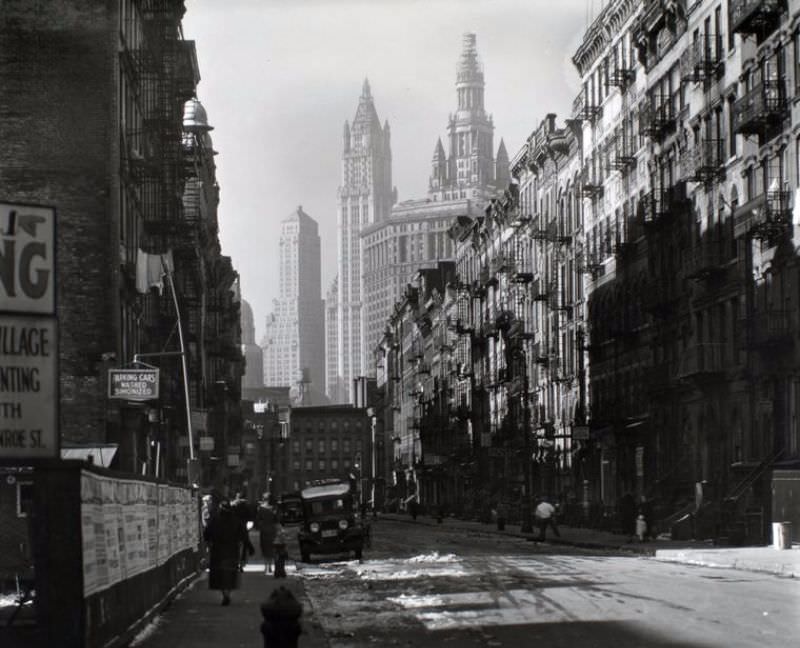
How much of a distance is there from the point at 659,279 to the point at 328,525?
24611mm

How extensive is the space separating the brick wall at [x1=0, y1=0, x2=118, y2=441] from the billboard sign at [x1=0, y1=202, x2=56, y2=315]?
114 feet

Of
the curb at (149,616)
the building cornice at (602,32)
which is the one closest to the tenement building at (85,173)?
the curb at (149,616)

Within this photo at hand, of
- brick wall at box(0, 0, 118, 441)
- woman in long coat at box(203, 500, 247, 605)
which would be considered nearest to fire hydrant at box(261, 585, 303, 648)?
woman in long coat at box(203, 500, 247, 605)

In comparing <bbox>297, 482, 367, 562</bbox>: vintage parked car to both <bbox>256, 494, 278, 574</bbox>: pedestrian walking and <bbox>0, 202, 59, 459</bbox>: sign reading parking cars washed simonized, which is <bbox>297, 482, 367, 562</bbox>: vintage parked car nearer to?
<bbox>256, 494, 278, 574</bbox>: pedestrian walking

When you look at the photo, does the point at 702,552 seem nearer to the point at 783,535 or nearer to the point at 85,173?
the point at 783,535

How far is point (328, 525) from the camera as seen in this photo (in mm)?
53219

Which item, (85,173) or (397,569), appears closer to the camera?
(397,569)

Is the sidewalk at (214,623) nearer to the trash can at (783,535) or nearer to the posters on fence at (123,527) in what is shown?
the posters on fence at (123,527)

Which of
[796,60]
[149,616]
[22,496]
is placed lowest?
[149,616]

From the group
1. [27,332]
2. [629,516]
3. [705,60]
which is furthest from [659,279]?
[27,332]

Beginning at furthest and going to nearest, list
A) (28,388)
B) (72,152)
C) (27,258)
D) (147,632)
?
(72,152) < (147,632) < (28,388) < (27,258)

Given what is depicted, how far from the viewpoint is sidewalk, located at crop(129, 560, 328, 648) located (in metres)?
23.1

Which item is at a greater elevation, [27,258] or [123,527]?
[27,258]

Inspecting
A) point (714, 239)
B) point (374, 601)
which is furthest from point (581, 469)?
point (374, 601)
